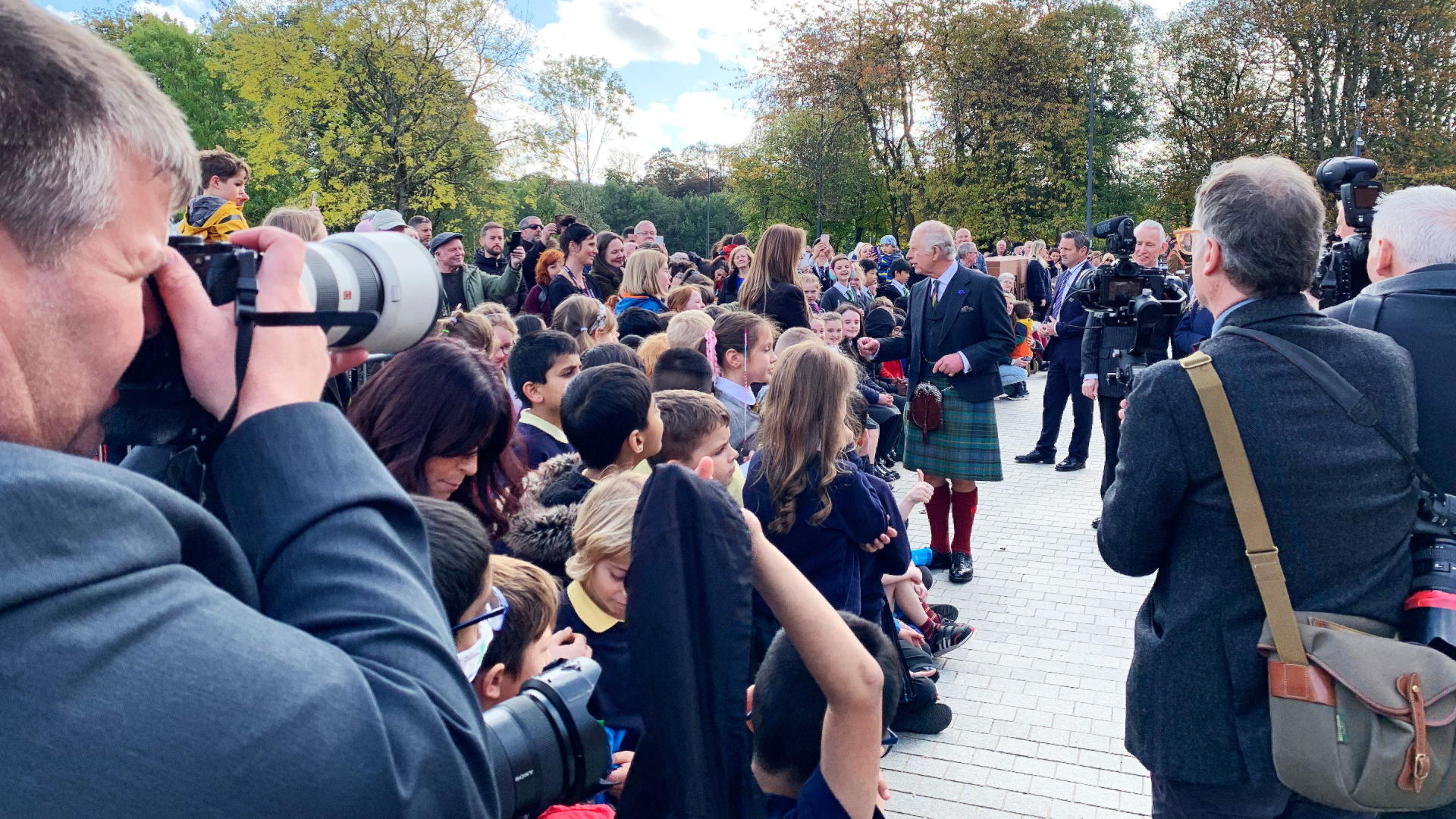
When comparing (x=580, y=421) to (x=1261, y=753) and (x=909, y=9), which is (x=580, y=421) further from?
(x=909, y=9)

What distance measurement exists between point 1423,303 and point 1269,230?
0.79 meters

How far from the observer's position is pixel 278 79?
78.1ft

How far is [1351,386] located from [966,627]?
9.92 ft

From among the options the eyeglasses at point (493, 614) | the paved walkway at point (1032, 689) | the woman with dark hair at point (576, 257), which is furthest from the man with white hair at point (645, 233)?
the eyeglasses at point (493, 614)

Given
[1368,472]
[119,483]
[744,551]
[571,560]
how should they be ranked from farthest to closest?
[571,560]
[1368,472]
[744,551]
[119,483]

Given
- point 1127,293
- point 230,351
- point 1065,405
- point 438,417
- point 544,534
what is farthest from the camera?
point 1065,405

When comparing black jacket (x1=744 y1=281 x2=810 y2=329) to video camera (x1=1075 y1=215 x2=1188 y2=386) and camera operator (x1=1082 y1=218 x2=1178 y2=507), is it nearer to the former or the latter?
video camera (x1=1075 y1=215 x2=1188 y2=386)

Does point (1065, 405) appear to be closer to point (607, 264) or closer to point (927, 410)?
point (927, 410)

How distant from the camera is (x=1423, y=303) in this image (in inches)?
104

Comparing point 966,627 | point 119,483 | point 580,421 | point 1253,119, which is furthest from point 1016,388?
point 1253,119

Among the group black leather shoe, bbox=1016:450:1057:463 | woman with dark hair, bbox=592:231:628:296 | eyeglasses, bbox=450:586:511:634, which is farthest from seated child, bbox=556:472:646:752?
black leather shoe, bbox=1016:450:1057:463

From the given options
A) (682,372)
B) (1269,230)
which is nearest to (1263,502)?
(1269,230)

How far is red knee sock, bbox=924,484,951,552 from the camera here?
608 centimetres

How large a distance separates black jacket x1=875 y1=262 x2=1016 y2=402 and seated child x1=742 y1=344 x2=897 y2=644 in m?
2.75
